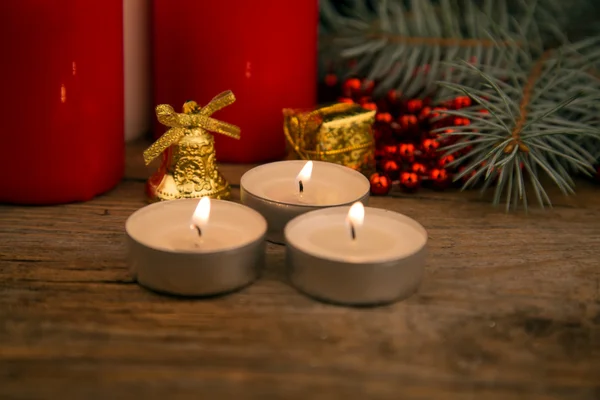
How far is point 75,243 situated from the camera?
64 centimetres

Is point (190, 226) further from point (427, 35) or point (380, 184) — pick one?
point (427, 35)

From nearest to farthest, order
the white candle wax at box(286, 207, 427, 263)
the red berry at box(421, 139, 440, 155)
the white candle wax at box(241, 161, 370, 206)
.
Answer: the white candle wax at box(286, 207, 427, 263) < the white candle wax at box(241, 161, 370, 206) < the red berry at box(421, 139, 440, 155)

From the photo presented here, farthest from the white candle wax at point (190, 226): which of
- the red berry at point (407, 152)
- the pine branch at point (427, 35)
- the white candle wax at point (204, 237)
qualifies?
the pine branch at point (427, 35)

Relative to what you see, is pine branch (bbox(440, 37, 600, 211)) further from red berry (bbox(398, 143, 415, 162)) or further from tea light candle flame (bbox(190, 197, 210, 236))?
tea light candle flame (bbox(190, 197, 210, 236))

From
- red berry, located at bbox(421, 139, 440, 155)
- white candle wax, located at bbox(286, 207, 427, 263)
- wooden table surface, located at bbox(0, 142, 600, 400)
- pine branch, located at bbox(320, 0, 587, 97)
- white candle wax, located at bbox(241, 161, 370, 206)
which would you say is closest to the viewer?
wooden table surface, located at bbox(0, 142, 600, 400)

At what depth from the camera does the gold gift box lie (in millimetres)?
761

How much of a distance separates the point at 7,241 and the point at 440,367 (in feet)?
1.22

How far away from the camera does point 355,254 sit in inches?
22.3

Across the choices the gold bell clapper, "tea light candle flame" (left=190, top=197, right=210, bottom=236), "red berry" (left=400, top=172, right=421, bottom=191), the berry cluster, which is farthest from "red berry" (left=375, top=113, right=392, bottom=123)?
"tea light candle flame" (left=190, top=197, right=210, bottom=236)

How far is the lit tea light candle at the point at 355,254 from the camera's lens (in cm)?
53

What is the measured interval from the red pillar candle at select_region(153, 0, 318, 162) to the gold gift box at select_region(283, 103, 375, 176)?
6cm

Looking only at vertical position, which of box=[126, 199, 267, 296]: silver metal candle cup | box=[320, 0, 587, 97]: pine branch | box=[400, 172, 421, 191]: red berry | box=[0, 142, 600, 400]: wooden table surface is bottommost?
box=[0, 142, 600, 400]: wooden table surface

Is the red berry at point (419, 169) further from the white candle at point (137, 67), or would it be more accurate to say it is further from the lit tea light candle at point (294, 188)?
the white candle at point (137, 67)

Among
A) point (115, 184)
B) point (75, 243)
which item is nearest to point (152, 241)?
point (75, 243)
